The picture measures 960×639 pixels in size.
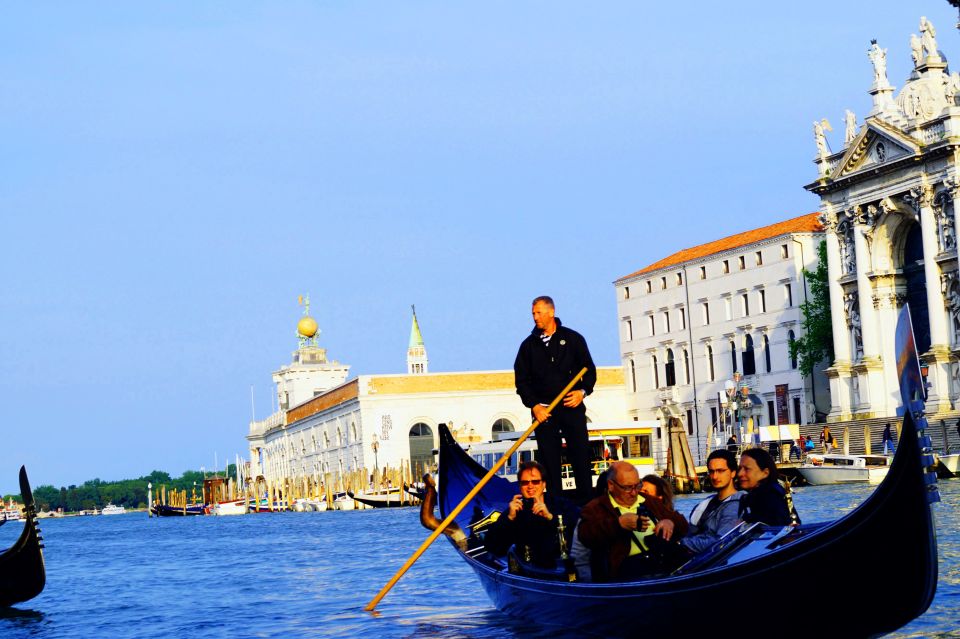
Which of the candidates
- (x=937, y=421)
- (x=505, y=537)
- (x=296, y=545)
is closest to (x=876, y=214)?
(x=937, y=421)

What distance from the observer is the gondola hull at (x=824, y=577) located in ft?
20.0

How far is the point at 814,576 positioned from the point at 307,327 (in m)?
87.8

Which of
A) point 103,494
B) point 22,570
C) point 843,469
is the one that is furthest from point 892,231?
point 103,494

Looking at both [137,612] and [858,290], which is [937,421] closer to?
[858,290]

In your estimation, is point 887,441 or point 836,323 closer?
point 887,441

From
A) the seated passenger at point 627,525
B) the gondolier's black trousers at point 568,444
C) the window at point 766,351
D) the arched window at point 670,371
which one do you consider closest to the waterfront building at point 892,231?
the window at point 766,351

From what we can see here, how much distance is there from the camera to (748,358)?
5081 cm

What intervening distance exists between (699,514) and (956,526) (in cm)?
930

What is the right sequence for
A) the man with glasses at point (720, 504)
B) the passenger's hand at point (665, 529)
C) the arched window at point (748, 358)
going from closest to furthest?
the passenger's hand at point (665, 529) → the man with glasses at point (720, 504) → the arched window at point (748, 358)

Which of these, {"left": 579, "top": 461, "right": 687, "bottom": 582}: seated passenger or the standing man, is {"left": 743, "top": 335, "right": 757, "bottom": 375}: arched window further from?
{"left": 579, "top": 461, "right": 687, "bottom": 582}: seated passenger

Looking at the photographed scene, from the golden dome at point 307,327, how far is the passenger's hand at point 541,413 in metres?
84.0

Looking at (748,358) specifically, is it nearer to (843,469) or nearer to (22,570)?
(843,469)

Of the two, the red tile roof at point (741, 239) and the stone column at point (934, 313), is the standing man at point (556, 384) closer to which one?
the stone column at point (934, 313)

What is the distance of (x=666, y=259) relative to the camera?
185 feet
